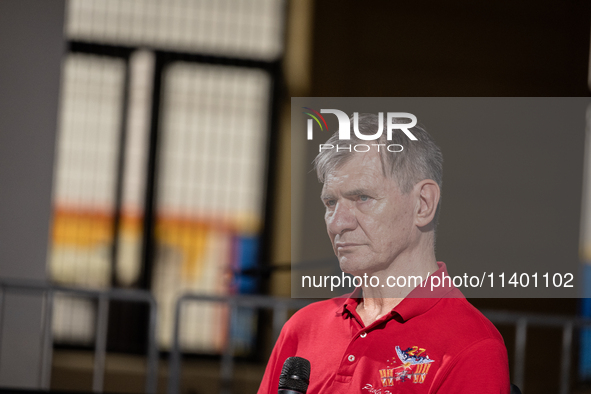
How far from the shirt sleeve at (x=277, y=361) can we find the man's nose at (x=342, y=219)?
0.28 metres

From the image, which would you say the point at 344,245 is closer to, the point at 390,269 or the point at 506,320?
the point at 390,269

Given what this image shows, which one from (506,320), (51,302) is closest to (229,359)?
(51,302)

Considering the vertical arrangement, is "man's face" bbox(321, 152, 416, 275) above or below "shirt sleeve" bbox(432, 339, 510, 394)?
above

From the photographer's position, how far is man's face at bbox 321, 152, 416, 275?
1.16m

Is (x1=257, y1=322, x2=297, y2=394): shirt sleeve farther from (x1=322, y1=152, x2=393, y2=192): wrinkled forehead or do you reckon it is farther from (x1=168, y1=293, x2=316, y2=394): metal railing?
(x1=168, y1=293, x2=316, y2=394): metal railing

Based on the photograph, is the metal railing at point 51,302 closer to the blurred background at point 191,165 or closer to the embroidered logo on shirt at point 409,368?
the blurred background at point 191,165

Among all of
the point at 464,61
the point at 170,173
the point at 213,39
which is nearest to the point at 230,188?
the point at 170,173

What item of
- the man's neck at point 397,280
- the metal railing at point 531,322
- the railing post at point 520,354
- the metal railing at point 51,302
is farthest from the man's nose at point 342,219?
the railing post at point 520,354

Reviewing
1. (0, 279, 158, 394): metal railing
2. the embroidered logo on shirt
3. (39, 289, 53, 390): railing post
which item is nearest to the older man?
the embroidered logo on shirt

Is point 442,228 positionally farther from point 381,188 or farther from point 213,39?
point 213,39

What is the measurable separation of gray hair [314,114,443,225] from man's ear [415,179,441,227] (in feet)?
0.03

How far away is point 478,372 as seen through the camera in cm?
106

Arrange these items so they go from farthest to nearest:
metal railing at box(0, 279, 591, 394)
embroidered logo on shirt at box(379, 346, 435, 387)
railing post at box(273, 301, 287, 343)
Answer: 1. railing post at box(273, 301, 287, 343)
2. metal railing at box(0, 279, 591, 394)
3. embroidered logo on shirt at box(379, 346, 435, 387)

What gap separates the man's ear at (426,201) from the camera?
1.18m
